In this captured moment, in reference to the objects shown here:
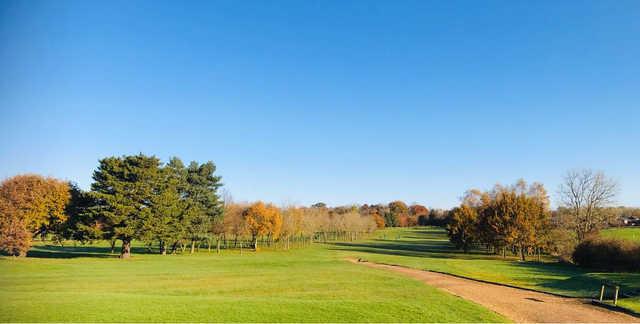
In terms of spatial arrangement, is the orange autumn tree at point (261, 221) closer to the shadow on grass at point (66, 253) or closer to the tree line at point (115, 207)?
the tree line at point (115, 207)

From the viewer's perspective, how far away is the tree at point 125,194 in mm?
50188

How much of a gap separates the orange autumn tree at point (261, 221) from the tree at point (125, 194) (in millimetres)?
23422

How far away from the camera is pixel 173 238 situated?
2254 inches

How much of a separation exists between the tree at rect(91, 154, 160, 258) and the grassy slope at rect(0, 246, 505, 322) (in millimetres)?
17840

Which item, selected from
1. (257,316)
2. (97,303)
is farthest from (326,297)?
(97,303)

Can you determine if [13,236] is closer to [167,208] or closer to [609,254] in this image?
[167,208]

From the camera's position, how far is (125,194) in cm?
5216

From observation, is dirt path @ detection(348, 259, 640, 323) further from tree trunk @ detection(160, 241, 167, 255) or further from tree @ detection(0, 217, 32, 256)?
tree trunk @ detection(160, 241, 167, 255)

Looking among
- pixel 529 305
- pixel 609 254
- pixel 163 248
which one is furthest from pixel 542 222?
pixel 163 248

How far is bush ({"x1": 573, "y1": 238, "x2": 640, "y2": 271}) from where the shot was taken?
4047 centimetres

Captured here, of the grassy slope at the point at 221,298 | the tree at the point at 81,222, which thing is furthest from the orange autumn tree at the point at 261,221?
the grassy slope at the point at 221,298

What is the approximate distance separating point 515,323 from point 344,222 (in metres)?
97.7

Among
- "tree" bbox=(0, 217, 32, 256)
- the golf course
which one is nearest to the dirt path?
the golf course

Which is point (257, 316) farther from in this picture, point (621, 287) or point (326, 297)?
point (621, 287)
